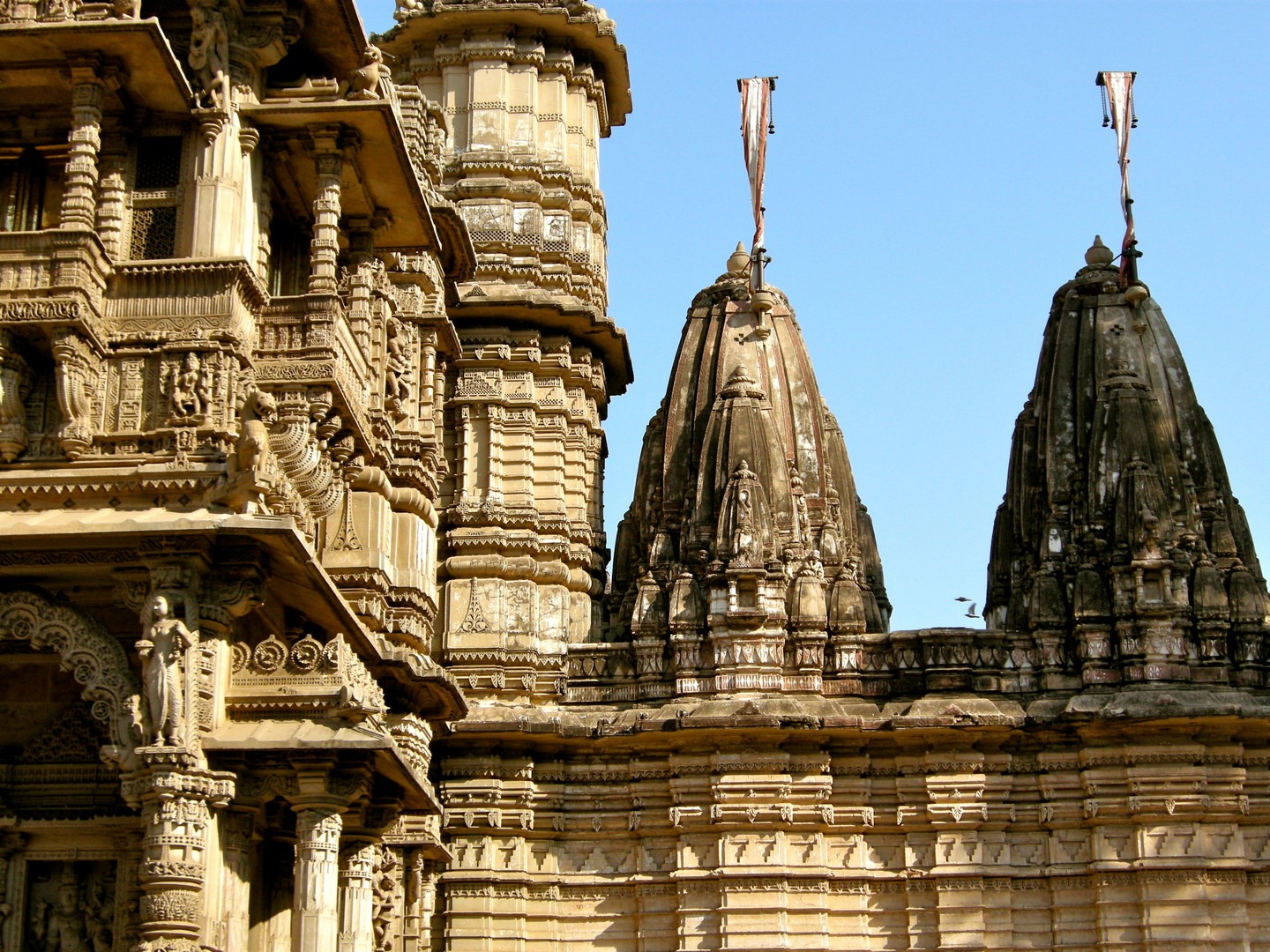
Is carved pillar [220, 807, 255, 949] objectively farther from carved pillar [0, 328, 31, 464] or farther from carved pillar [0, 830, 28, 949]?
carved pillar [0, 328, 31, 464]

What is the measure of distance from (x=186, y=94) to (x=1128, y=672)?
13742mm

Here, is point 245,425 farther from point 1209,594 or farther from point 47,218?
point 1209,594

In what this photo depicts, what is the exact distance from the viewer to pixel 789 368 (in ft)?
93.3

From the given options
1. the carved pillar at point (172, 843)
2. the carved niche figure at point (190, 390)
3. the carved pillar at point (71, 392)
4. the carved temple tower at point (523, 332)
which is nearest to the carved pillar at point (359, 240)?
the carved niche figure at point (190, 390)

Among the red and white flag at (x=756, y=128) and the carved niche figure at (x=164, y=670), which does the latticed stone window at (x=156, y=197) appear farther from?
the red and white flag at (x=756, y=128)

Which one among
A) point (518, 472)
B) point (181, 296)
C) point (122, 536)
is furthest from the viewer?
point (518, 472)

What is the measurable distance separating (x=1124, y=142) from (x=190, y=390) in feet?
57.6

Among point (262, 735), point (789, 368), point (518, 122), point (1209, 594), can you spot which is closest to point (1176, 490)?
point (1209, 594)

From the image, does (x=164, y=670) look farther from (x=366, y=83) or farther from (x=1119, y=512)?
(x=1119, y=512)

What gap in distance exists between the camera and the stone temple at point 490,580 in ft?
54.0

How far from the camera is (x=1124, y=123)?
2983 centimetres

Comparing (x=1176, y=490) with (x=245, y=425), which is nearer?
(x=245, y=425)

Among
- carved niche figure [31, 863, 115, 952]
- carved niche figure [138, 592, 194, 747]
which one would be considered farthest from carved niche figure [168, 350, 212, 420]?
carved niche figure [31, 863, 115, 952]

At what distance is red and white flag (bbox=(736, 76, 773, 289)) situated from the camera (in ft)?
97.3
